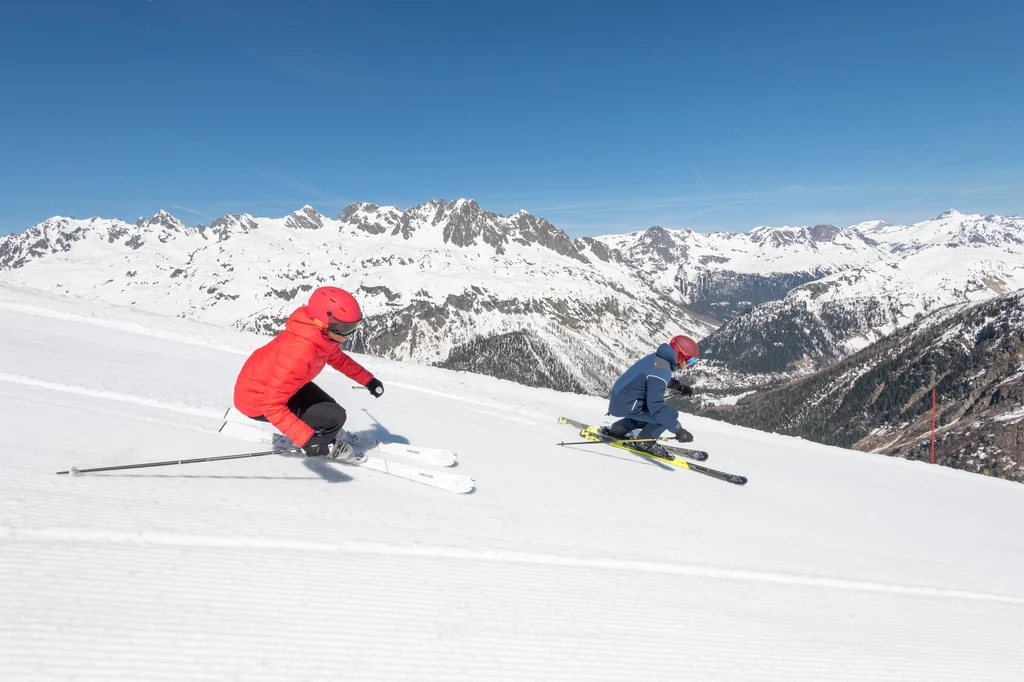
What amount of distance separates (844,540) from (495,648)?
7525 millimetres

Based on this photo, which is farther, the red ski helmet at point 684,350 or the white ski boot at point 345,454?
the red ski helmet at point 684,350

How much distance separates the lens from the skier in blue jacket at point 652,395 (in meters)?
12.6

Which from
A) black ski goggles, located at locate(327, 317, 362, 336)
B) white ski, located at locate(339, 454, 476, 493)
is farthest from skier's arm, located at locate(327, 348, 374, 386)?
white ski, located at locate(339, 454, 476, 493)

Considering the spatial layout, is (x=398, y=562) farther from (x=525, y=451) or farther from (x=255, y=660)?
(x=525, y=451)

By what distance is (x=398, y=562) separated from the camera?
5.51 metres

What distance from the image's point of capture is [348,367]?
9156mm

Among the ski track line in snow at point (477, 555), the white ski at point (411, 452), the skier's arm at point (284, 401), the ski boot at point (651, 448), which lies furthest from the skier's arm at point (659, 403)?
the skier's arm at point (284, 401)

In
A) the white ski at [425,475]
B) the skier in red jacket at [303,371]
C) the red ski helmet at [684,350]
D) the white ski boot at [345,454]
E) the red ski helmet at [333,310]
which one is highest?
the red ski helmet at [684,350]

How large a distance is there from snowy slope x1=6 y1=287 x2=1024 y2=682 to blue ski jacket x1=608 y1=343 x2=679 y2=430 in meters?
1.49

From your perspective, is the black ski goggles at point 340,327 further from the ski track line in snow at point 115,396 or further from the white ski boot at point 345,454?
Result: the ski track line in snow at point 115,396

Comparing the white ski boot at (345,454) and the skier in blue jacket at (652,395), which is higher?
the skier in blue jacket at (652,395)

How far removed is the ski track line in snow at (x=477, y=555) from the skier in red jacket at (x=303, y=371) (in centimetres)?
191

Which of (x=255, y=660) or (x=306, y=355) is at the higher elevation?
(x=306, y=355)

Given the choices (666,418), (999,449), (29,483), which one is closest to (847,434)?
(999,449)
